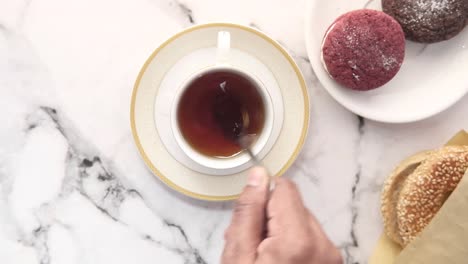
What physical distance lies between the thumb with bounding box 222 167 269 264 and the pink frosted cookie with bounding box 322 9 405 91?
0.28 metres

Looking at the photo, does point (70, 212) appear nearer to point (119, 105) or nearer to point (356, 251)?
point (119, 105)

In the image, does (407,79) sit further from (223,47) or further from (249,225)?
(249,225)

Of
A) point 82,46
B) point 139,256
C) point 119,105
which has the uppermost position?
point 82,46

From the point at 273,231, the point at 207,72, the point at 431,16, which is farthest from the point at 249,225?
the point at 431,16

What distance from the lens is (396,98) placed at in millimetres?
1058

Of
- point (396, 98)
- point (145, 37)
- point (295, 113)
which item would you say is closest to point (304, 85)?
point (295, 113)

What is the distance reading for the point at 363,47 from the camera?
3.23 ft

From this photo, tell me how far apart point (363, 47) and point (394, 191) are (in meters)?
0.27

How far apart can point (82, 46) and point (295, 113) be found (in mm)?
404

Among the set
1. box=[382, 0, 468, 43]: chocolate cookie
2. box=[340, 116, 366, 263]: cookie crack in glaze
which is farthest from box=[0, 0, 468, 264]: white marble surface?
box=[382, 0, 468, 43]: chocolate cookie

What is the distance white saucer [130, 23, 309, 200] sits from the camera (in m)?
0.98

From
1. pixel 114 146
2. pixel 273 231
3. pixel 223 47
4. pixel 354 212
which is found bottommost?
pixel 354 212

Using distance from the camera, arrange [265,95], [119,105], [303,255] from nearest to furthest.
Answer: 1. [303,255]
2. [265,95]
3. [119,105]

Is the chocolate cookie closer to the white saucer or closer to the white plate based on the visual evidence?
the white plate
